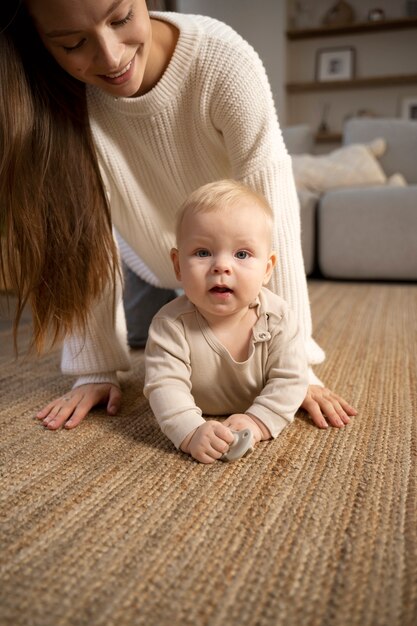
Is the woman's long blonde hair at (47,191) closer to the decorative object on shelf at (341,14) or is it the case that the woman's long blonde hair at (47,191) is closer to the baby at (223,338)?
the baby at (223,338)

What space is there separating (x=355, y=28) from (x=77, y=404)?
404 cm

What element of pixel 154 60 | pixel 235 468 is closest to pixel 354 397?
pixel 235 468

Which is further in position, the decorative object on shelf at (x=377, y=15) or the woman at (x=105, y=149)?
the decorative object on shelf at (x=377, y=15)

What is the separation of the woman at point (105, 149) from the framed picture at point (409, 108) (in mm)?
3578

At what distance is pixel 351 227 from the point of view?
8.23 ft

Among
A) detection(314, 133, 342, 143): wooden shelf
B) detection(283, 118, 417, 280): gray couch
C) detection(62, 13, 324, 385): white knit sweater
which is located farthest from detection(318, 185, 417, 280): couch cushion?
detection(314, 133, 342, 143): wooden shelf

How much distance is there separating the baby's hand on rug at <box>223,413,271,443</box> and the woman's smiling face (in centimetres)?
52

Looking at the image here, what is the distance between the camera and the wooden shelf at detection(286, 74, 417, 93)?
4.00 metres

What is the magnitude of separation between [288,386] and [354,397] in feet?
0.73

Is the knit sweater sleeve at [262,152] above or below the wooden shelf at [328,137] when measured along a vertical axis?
above

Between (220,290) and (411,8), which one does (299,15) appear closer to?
(411,8)

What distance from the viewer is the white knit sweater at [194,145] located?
0.89 metres

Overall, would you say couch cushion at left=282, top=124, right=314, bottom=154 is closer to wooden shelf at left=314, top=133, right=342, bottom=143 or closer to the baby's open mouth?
wooden shelf at left=314, top=133, right=342, bottom=143

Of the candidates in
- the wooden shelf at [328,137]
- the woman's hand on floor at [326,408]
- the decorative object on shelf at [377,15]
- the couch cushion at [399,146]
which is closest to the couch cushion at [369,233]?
the couch cushion at [399,146]
